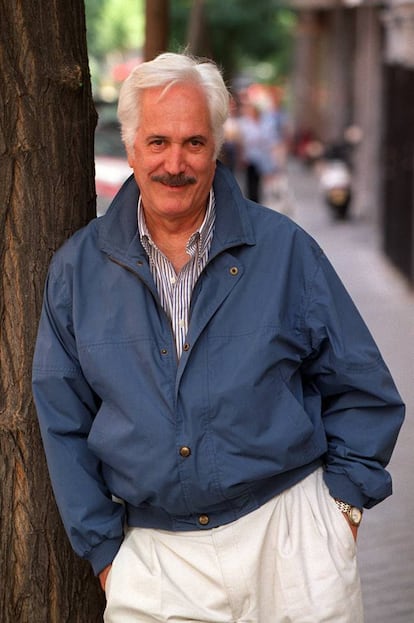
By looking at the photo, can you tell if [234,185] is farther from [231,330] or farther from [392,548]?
[392,548]

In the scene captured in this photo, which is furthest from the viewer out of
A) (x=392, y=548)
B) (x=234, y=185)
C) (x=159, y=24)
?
(x=159, y=24)

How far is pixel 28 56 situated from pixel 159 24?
562 cm

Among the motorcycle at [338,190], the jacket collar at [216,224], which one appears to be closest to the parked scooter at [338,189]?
the motorcycle at [338,190]

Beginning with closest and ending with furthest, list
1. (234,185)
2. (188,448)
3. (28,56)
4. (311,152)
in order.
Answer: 1. (188,448)
2. (234,185)
3. (28,56)
4. (311,152)

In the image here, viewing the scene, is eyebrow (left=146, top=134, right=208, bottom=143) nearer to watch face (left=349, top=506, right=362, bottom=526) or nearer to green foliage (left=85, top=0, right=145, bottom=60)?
watch face (left=349, top=506, right=362, bottom=526)

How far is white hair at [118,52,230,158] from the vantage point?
3141 millimetres

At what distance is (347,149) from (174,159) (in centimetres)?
2065

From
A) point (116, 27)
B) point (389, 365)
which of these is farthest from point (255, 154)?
point (116, 27)

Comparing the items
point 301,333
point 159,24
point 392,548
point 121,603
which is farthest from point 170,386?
point 159,24

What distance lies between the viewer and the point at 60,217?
3678 mm

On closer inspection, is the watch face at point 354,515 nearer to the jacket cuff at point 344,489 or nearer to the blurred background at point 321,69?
the jacket cuff at point 344,489

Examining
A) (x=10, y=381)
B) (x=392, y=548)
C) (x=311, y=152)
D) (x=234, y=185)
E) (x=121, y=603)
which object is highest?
(x=234, y=185)

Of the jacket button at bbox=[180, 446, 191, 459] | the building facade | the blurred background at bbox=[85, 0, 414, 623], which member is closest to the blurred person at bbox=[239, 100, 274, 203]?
the blurred background at bbox=[85, 0, 414, 623]

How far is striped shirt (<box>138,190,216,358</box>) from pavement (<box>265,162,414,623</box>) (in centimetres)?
250
